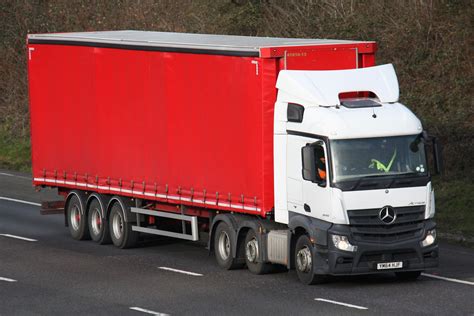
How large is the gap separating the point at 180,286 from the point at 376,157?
3655 millimetres

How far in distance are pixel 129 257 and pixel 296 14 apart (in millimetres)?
18628

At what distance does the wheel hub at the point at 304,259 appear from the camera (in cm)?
2088

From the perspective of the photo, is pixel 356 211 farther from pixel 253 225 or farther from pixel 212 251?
pixel 212 251

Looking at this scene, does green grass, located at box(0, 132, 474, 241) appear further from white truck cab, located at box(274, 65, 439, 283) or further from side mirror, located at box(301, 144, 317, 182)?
side mirror, located at box(301, 144, 317, 182)

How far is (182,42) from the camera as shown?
23.8 meters

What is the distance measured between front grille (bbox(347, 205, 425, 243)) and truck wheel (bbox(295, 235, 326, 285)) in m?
0.82

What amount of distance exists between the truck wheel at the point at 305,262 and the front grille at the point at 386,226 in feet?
2.70

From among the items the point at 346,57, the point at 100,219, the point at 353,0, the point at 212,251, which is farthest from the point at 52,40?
the point at 353,0

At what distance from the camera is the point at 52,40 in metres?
27.3

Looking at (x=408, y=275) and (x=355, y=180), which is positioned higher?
(x=355, y=180)

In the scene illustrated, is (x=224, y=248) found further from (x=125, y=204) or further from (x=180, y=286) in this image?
(x=125, y=204)

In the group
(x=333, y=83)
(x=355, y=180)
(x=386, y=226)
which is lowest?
(x=386, y=226)

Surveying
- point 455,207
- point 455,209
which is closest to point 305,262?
point 455,209

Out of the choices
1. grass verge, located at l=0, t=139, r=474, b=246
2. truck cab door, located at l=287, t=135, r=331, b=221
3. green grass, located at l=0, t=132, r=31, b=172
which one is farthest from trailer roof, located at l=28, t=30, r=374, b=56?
green grass, located at l=0, t=132, r=31, b=172
